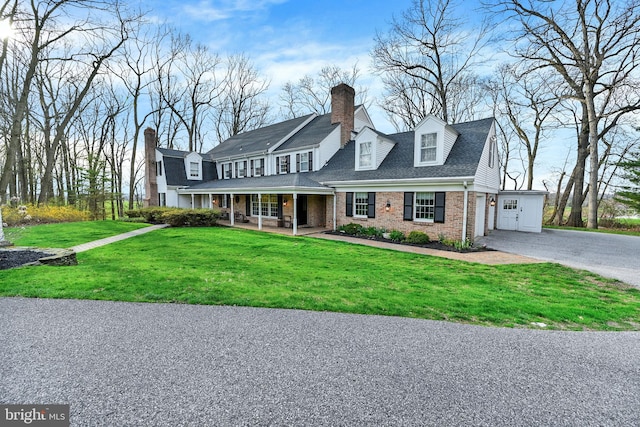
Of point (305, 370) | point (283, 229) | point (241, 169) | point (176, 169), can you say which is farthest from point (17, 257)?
point (176, 169)

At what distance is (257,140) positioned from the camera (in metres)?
21.8

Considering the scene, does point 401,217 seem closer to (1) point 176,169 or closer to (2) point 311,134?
(2) point 311,134

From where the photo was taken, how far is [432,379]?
2840 mm

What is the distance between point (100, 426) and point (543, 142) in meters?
30.7

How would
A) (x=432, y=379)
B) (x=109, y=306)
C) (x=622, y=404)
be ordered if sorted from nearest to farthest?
(x=622, y=404), (x=432, y=379), (x=109, y=306)

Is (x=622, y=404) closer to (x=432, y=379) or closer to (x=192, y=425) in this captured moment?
(x=432, y=379)

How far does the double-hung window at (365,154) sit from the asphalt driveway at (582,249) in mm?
6377

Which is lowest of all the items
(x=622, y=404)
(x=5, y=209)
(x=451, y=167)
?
(x=622, y=404)

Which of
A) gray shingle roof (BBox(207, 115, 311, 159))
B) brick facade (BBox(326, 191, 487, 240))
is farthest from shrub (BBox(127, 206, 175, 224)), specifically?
brick facade (BBox(326, 191, 487, 240))

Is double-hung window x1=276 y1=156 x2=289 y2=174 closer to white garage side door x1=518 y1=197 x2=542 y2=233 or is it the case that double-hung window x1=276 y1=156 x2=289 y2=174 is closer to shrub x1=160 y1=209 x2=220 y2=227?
shrub x1=160 y1=209 x2=220 y2=227

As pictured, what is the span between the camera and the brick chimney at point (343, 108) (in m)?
→ 17.6

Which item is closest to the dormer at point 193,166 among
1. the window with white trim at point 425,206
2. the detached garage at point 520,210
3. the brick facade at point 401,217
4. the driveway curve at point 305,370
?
the brick facade at point 401,217

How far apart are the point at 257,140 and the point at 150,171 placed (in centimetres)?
849

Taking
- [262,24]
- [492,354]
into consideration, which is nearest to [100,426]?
[492,354]
